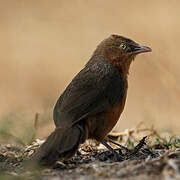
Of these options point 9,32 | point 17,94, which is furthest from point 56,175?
point 9,32

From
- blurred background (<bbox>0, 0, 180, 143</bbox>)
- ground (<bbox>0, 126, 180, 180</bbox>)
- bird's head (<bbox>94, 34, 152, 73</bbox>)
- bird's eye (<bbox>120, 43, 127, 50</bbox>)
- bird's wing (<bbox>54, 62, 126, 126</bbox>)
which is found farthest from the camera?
blurred background (<bbox>0, 0, 180, 143</bbox>)

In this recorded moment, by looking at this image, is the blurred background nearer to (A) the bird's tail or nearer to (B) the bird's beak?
(B) the bird's beak

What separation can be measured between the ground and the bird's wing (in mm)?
512

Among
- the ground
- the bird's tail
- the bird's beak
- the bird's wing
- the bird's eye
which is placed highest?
the bird's eye

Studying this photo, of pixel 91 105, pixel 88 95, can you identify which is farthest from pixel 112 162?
pixel 88 95

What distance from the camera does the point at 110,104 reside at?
6074mm

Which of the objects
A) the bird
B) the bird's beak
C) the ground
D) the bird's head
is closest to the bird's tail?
the bird

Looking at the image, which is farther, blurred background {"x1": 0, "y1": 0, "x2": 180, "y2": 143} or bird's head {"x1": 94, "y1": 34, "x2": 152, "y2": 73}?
blurred background {"x1": 0, "y1": 0, "x2": 180, "y2": 143}

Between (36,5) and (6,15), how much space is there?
1.16m

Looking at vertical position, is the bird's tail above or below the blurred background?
below

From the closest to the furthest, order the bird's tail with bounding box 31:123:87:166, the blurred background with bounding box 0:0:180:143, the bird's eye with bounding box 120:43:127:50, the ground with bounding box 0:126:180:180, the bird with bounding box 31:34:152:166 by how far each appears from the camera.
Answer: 1. the ground with bounding box 0:126:180:180
2. the bird's tail with bounding box 31:123:87:166
3. the bird with bounding box 31:34:152:166
4. the bird's eye with bounding box 120:43:127:50
5. the blurred background with bounding box 0:0:180:143

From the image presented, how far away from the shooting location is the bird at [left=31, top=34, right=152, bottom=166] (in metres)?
5.14

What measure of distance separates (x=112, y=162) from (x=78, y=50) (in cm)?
1002

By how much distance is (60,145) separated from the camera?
514 cm
